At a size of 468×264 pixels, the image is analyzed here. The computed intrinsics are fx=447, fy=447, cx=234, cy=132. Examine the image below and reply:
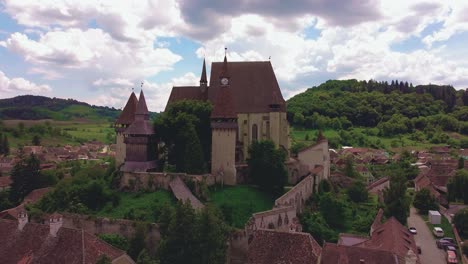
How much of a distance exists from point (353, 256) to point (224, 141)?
22.2 meters

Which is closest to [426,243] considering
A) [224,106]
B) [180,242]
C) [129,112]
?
[224,106]

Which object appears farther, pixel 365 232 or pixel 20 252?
pixel 365 232

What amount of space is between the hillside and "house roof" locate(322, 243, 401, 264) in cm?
11028

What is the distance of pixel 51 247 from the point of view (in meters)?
30.2

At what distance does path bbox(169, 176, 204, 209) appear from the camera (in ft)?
140

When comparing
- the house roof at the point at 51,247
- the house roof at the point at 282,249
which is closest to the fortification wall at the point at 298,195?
the house roof at the point at 282,249

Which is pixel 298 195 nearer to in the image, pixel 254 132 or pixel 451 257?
pixel 254 132

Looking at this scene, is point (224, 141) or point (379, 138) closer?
point (224, 141)

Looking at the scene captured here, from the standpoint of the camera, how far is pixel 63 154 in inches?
5340

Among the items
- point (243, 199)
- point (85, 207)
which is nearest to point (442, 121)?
point (243, 199)

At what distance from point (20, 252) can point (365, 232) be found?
1386 inches

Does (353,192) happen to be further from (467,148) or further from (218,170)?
(467,148)

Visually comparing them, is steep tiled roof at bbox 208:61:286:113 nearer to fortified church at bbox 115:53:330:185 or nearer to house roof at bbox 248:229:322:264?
fortified church at bbox 115:53:330:185

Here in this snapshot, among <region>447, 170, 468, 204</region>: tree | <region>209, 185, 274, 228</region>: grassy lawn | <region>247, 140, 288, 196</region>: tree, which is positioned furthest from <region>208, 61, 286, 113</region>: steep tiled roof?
<region>447, 170, 468, 204</region>: tree
